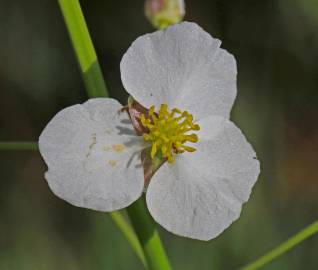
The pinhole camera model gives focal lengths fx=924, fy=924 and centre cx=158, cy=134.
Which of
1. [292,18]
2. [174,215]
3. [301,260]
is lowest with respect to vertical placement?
[301,260]

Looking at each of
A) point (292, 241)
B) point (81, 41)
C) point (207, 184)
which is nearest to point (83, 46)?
point (81, 41)

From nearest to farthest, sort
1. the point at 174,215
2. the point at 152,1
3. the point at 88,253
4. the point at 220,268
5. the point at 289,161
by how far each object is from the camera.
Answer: the point at 174,215 → the point at 152,1 → the point at 220,268 → the point at 88,253 → the point at 289,161

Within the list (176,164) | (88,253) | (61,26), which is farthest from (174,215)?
(61,26)

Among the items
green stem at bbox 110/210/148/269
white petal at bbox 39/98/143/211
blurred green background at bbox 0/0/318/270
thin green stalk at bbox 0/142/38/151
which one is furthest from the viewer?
blurred green background at bbox 0/0/318/270

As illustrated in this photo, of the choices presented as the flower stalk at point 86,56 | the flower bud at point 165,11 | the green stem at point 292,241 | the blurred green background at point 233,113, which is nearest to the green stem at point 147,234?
the flower stalk at point 86,56

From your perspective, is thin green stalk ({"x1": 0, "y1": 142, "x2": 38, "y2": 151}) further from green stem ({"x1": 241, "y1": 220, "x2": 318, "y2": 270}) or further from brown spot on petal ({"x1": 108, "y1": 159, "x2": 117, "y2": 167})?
green stem ({"x1": 241, "y1": 220, "x2": 318, "y2": 270})

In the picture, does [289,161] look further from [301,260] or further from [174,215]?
[174,215]

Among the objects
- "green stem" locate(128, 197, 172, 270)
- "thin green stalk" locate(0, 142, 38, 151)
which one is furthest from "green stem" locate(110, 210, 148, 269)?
"thin green stalk" locate(0, 142, 38, 151)
